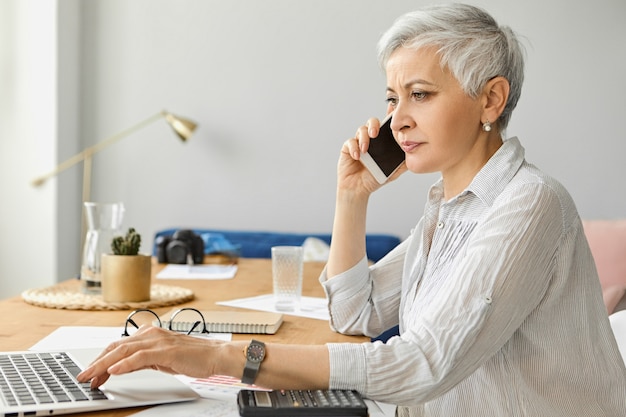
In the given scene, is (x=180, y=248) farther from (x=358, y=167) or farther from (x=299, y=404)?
(x=299, y=404)

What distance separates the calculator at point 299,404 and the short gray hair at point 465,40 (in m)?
0.59

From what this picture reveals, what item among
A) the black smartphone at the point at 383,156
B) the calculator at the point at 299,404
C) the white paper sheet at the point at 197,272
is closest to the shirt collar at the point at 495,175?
the black smartphone at the point at 383,156

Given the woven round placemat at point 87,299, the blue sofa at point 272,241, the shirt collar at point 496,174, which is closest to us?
the shirt collar at point 496,174

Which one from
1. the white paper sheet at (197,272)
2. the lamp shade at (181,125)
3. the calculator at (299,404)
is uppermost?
the lamp shade at (181,125)

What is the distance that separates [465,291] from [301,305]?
0.83 m

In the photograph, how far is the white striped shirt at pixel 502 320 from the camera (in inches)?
40.9

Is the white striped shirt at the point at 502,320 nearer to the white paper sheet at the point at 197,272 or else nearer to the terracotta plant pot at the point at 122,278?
the terracotta plant pot at the point at 122,278

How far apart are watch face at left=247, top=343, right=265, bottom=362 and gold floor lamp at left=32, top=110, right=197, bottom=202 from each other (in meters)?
2.79

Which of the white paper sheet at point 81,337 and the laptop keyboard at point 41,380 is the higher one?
the laptop keyboard at point 41,380

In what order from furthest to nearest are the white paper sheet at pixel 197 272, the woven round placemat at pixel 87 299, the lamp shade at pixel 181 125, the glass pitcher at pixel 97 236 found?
the lamp shade at pixel 181 125
the white paper sheet at pixel 197 272
the glass pitcher at pixel 97 236
the woven round placemat at pixel 87 299

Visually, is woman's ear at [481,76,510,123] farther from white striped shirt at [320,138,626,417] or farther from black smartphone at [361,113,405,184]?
black smartphone at [361,113,405,184]

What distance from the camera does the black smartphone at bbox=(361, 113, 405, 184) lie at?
163 centimetres

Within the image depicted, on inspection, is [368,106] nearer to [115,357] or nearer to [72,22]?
[72,22]

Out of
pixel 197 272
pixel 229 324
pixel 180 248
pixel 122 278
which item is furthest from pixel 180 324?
pixel 180 248
